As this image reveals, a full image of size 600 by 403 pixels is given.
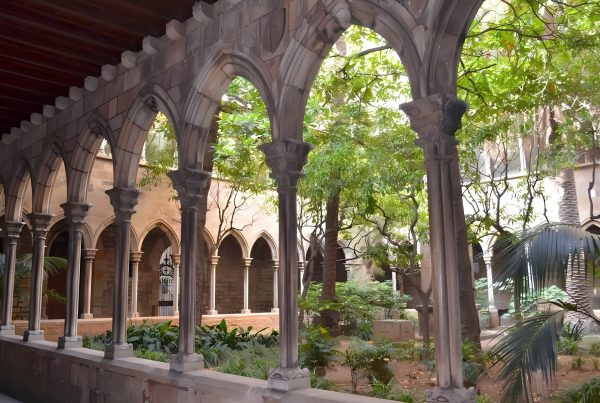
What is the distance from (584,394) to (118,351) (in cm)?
417

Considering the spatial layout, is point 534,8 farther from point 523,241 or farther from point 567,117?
point 567,117

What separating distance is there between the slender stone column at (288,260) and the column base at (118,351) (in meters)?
2.34

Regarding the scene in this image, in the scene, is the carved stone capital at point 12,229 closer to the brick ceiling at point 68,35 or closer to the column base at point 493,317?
the brick ceiling at point 68,35

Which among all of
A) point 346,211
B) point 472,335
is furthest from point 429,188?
point 346,211

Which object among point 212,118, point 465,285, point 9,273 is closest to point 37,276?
point 9,273

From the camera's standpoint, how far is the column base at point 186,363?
479cm

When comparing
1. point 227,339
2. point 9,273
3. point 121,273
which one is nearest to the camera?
point 121,273

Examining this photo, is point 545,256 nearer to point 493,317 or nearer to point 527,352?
point 527,352

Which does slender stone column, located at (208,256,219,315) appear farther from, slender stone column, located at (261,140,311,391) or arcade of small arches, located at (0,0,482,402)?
slender stone column, located at (261,140,311,391)

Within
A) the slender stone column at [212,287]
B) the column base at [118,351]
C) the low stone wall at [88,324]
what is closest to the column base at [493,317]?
the low stone wall at [88,324]

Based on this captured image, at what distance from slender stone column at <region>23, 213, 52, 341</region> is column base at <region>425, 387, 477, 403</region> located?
6.26 m

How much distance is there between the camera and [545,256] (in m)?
3.05

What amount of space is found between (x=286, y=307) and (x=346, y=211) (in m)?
8.93

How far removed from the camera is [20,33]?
545 centimetres
